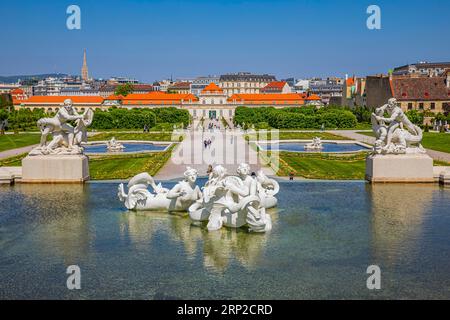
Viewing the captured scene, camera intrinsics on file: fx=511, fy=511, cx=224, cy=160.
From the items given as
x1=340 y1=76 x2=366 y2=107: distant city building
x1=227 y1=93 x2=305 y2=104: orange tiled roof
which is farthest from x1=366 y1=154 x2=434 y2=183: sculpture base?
x1=227 y1=93 x2=305 y2=104: orange tiled roof

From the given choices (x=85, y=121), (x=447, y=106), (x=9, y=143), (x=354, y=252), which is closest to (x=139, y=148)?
(x=9, y=143)

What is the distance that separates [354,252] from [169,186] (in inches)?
419

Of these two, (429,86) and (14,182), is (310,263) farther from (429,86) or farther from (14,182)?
(429,86)

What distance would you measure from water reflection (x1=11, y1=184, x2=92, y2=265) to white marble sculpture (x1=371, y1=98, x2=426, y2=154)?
11.8m

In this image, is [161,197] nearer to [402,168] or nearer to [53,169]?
[53,169]

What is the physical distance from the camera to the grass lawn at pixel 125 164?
29061 mm

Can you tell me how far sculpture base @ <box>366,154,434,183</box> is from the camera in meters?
20.2

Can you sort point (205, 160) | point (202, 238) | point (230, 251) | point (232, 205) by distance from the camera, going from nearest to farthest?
point (230, 251)
point (202, 238)
point (232, 205)
point (205, 160)

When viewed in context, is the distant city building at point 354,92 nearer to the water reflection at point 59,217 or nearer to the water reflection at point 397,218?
the water reflection at point 397,218

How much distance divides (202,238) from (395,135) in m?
11.4

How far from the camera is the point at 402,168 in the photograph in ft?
66.6

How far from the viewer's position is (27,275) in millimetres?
10094

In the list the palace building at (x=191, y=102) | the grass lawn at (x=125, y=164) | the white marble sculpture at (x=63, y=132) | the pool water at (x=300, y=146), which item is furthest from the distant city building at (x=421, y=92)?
the white marble sculpture at (x=63, y=132)

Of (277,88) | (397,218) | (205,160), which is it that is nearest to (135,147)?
(205,160)
